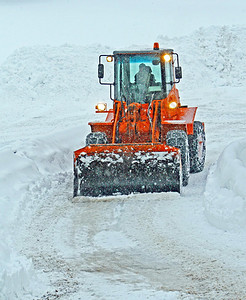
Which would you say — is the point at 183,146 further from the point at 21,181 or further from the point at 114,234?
the point at 114,234

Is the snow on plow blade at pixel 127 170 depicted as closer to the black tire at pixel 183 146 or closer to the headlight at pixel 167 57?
the black tire at pixel 183 146

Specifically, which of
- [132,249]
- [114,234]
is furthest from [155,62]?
[132,249]

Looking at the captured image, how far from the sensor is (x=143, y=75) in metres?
9.41

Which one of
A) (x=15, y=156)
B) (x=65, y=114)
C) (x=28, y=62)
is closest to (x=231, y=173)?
(x=15, y=156)

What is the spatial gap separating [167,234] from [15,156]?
460cm

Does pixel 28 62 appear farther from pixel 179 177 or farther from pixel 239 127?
pixel 179 177

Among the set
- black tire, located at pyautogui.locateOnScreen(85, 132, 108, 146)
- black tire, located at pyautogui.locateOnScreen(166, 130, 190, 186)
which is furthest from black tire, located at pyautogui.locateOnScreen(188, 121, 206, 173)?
black tire, located at pyautogui.locateOnScreen(85, 132, 108, 146)

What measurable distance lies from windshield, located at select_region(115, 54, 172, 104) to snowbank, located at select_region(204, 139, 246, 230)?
2.10 metres

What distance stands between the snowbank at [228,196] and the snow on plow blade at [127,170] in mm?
648

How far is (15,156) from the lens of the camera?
9688 millimetres

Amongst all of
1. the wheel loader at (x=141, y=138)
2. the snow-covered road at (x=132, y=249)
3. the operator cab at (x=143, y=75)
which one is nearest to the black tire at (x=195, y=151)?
the wheel loader at (x=141, y=138)

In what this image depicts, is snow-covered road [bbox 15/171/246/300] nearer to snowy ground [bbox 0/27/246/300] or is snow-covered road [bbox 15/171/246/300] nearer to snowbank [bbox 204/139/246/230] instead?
snowy ground [bbox 0/27/246/300]

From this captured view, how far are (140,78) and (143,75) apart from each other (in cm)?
7

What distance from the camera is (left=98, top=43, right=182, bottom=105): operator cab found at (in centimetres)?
938
